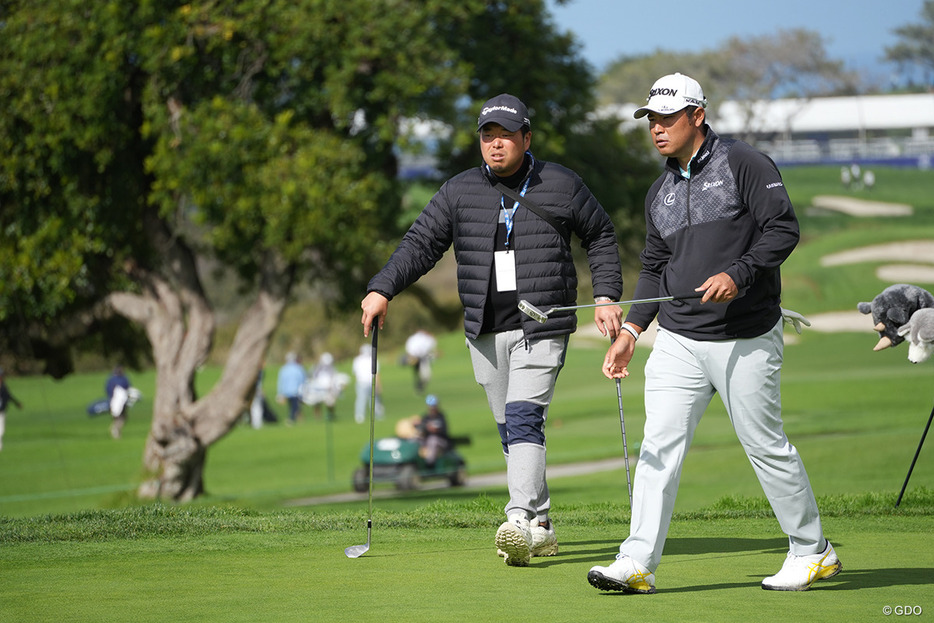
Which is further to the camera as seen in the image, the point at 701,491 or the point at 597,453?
the point at 597,453

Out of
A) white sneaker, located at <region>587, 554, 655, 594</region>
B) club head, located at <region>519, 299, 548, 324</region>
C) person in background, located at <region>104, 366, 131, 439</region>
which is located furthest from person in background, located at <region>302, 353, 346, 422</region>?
white sneaker, located at <region>587, 554, 655, 594</region>

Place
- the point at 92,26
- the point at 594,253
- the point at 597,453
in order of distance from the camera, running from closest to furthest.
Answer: the point at 594,253 < the point at 92,26 < the point at 597,453

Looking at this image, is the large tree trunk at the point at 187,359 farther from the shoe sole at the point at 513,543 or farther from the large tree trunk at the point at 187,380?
the shoe sole at the point at 513,543

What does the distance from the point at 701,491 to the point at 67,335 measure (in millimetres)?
8881

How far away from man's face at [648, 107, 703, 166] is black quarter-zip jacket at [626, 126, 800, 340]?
0.06 meters

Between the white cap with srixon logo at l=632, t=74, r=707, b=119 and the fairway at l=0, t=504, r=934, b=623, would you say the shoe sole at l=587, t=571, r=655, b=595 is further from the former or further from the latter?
the white cap with srixon logo at l=632, t=74, r=707, b=119

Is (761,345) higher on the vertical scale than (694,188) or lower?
lower

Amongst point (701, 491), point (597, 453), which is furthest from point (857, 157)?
point (701, 491)

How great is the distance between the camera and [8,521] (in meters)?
6.46

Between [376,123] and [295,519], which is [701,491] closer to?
[376,123]

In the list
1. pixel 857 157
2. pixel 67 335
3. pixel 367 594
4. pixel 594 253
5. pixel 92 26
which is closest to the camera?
pixel 367 594

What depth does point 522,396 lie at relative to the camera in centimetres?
558

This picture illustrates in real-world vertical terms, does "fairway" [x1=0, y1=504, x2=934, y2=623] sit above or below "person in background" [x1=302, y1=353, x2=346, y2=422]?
below

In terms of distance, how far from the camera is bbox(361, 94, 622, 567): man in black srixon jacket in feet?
18.2
